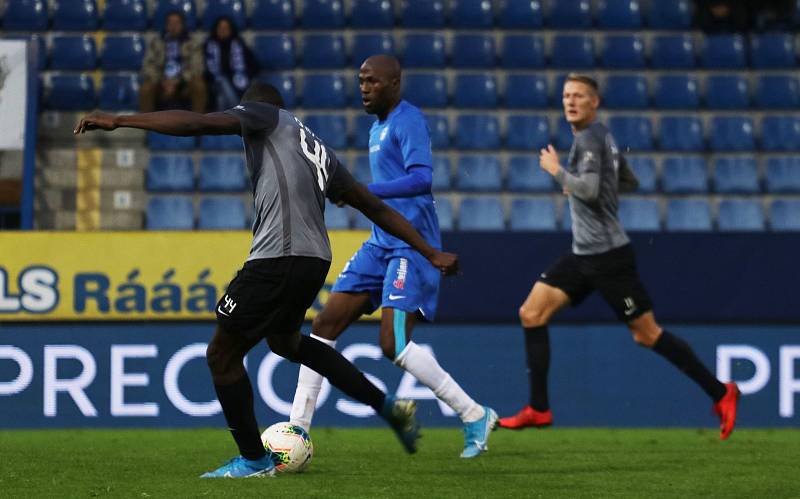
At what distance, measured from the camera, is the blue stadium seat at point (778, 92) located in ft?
48.2

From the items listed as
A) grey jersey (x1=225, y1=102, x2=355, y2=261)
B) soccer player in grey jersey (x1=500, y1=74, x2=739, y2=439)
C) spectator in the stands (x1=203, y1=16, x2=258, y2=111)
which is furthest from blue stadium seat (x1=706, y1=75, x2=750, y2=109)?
grey jersey (x1=225, y1=102, x2=355, y2=261)

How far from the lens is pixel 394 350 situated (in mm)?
7086

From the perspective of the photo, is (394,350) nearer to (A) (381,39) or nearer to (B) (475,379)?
(B) (475,379)

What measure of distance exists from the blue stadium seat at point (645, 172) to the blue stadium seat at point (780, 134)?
1369mm

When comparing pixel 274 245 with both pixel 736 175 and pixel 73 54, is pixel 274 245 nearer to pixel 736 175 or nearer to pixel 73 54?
pixel 736 175

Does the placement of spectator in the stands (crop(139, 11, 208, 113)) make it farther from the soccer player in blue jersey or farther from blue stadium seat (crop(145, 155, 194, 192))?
the soccer player in blue jersey

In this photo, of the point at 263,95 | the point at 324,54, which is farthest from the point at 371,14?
the point at 263,95

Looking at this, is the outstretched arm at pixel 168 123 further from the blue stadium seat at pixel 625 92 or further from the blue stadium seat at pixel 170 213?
the blue stadium seat at pixel 625 92

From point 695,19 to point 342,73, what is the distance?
13.4ft

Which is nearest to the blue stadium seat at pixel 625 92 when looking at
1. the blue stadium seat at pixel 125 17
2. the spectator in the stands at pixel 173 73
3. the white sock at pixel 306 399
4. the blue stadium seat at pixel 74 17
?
the spectator in the stands at pixel 173 73

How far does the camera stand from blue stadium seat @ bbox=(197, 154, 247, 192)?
1315cm

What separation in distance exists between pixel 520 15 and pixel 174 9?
12.3ft

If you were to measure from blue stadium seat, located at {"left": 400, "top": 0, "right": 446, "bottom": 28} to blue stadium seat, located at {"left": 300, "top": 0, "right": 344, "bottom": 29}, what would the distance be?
70cm

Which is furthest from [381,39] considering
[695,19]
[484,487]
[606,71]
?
[484,487]
